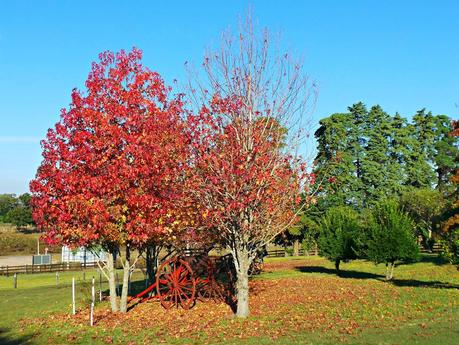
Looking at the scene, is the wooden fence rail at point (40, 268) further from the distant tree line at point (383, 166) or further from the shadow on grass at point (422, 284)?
the shadow on grass at point (422, 284)

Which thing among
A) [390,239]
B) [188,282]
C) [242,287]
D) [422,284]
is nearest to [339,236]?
[390,239]

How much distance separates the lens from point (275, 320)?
50.9 ft

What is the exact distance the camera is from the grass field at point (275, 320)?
12859 mm

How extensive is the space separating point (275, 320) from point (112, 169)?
760 cm

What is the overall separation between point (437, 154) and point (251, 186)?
49.2 m

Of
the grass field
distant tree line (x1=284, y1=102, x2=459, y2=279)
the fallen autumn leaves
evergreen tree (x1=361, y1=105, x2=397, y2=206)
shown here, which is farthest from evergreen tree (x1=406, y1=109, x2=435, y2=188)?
the fallen autumn leaves

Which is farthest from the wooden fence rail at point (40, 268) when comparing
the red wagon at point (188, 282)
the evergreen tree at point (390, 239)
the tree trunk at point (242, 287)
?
the tree trunk at point (242, 287)

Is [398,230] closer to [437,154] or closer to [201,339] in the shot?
[201,339]

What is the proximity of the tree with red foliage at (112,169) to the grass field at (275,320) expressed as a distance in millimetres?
2789

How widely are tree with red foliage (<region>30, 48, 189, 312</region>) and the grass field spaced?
2789 mm

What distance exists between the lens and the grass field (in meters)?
12.9

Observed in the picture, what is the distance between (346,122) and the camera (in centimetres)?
5644

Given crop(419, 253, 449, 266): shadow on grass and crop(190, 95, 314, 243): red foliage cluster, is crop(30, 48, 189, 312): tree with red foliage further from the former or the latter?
crop(419, 253, 449, 266): shadow on grass

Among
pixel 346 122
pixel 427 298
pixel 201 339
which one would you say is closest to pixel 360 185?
pixel 346 122
